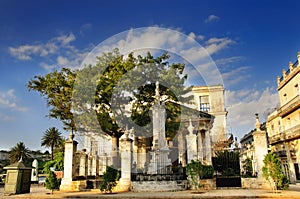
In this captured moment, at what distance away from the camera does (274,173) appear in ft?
40.2

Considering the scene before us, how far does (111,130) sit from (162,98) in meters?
4.53

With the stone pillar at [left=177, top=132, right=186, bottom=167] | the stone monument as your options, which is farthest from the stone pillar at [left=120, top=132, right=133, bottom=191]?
the stone pillar at [left=177, top=132, right=186, bottom=167]

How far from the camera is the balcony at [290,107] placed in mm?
24383

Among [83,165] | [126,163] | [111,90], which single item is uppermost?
[111,90]

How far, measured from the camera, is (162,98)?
19391 mm

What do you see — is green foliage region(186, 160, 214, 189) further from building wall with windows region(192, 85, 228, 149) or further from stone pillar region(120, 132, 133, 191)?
building wall with windows region(192, 85, 228, 149)

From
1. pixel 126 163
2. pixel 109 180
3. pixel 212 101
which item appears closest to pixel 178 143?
pixel 126 163

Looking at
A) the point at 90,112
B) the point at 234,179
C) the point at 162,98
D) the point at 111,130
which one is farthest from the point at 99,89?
the point at 234,179

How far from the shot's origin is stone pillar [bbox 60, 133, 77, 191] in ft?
49.6

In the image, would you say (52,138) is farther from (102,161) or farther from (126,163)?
(126,163)

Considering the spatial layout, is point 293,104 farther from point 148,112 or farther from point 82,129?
point 82,129

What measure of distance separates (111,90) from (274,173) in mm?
11323

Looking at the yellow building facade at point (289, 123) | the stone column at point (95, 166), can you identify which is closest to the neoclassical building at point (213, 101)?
the yellow building facade at point (289, 123)

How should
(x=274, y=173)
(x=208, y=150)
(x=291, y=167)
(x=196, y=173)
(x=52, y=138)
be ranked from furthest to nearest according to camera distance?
(x=52, y=138)
(x=291, y=167)
(x=208, y=150)
(x=196, y=173)
(x=274, y=173)
